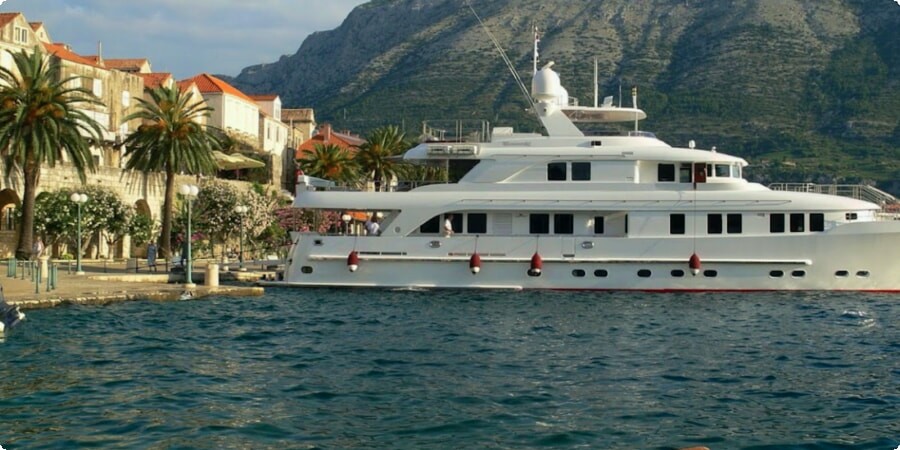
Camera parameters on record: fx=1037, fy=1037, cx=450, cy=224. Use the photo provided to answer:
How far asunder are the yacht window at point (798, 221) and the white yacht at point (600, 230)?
0.03 m

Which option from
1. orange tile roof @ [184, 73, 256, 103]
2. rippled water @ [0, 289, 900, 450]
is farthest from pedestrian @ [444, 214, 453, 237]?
orange tile roof @ [184, 73, 256, 103]

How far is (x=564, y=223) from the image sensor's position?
1143 inches

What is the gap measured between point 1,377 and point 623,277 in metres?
17.6

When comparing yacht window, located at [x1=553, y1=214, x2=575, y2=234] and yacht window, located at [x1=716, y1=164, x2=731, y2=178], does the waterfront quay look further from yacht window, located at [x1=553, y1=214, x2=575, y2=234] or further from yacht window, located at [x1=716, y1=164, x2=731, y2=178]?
yacht window, located at [x1=716, y1=164, x2=731, y2=178]

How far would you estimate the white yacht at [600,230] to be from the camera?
28156mm

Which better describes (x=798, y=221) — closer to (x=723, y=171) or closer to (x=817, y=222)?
(x=817, y=222)

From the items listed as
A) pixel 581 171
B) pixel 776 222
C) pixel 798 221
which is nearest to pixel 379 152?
pixel 581 171

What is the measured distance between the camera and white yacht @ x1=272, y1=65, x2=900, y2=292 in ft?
92.4

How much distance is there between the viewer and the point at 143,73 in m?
67.9

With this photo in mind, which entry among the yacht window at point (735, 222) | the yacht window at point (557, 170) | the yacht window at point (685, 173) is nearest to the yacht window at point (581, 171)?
the yacht window at point (557, 170)

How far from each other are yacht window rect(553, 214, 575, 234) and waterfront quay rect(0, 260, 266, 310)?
8.31 meters

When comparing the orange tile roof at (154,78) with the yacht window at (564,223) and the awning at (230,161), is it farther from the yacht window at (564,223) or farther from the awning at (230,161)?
the yacht window at (564,223)

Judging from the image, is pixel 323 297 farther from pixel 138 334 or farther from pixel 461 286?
pixel 138 334

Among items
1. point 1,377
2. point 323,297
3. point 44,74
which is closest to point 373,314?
point 323,297
